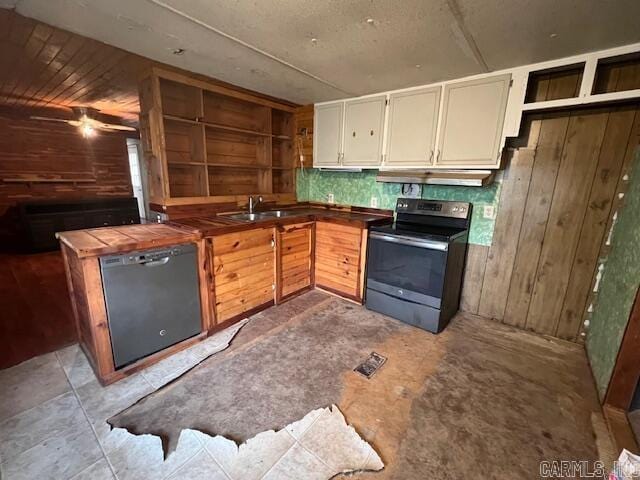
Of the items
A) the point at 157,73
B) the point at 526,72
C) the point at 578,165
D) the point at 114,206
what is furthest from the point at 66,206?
the point at 578,165

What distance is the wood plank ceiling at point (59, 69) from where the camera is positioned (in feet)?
6.82

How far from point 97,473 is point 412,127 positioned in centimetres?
313

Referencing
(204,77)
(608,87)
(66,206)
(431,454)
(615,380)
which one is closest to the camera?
(431,454)

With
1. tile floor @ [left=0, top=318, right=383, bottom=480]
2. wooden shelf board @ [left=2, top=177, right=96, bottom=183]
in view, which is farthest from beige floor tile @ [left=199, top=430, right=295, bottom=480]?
wooden shelf board @ [left=2, top=177, right=96, bottom=183]

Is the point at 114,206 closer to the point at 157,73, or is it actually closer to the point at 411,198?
the point at 157,73

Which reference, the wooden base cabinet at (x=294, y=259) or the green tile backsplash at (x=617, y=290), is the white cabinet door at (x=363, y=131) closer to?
the wooden base cabinet at (x=294, y=259)

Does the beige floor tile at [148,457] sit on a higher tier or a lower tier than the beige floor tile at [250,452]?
lower

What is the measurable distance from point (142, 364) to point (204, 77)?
2.46 meters

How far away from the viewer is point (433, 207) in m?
2.76

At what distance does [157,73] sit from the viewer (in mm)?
2258

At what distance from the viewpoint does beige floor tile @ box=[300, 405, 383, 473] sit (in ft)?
4.28

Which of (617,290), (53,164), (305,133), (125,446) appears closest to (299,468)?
(125,446)

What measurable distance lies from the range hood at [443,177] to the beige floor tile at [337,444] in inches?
77.5

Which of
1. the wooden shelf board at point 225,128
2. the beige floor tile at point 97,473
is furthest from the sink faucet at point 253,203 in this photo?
the beige floor tile at point 97,473
